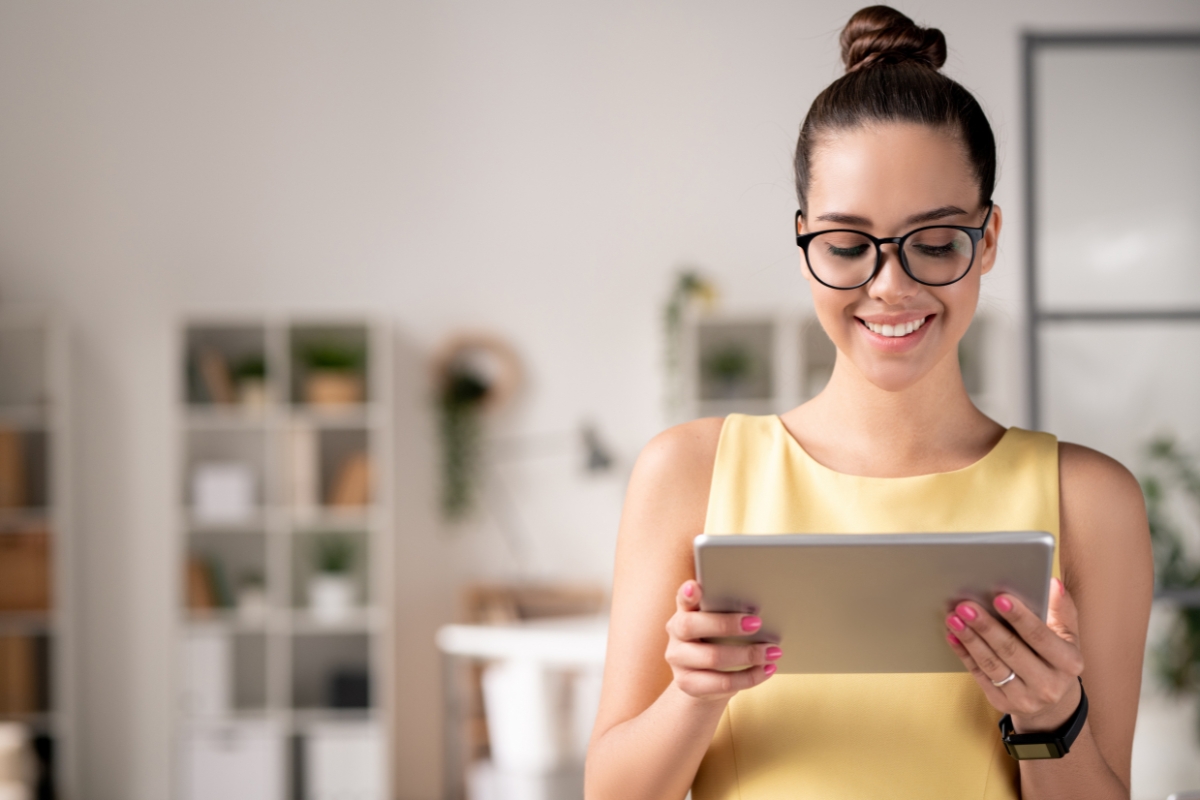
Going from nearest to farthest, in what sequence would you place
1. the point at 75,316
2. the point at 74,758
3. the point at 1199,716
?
the point at 1199,716 < the point at 74,758 < the point at 75,316

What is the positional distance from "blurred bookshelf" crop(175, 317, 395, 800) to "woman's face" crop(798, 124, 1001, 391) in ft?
12.5

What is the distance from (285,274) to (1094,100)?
3.57 metres

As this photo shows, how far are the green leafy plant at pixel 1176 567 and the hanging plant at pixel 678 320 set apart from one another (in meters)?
2.11

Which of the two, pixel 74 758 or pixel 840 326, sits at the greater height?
pixel 840 326

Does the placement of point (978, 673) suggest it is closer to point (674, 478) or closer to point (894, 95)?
point (674, 478)

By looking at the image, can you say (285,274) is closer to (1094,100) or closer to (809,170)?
(1094,100)

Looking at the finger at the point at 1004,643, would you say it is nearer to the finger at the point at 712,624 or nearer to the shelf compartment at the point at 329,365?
the finger at the point at 712,624

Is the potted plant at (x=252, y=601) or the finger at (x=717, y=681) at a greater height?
the finger at (x=717, y=681)

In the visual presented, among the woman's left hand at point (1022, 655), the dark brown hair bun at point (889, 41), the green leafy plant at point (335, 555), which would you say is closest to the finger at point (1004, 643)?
the woman's left hand at point (1022, 655)

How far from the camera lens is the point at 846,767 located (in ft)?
3.25

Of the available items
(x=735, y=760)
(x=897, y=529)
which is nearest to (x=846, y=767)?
(x=735, y=760)

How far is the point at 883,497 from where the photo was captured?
104 cm

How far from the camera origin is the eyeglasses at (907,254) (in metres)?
0.94

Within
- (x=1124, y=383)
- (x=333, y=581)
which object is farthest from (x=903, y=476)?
(x=333, y=581)
